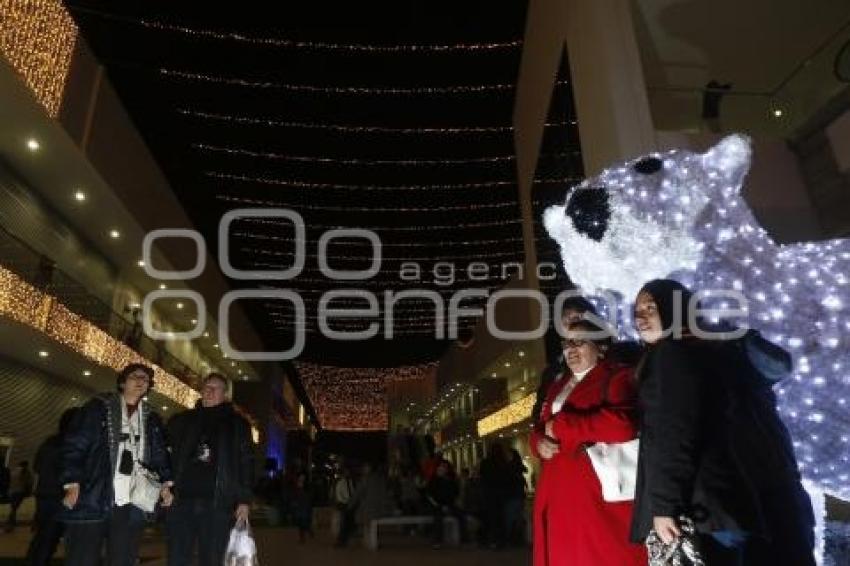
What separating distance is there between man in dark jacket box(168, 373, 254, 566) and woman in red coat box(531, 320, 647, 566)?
2.20 meters

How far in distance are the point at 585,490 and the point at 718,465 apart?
2.16ft

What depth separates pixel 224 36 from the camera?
8742 mm

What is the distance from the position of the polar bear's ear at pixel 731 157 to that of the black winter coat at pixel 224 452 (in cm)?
320

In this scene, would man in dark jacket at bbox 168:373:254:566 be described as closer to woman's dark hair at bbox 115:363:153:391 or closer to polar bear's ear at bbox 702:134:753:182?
woman's dark hair at bbox 115:363:153:391

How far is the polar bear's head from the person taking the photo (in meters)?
3.16

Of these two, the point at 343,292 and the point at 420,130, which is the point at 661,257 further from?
the point at 343,292

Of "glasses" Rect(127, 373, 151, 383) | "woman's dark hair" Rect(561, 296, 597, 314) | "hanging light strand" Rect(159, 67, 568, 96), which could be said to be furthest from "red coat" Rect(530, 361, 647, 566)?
"hanging light strand" Rect(159, 67, 568, 96)

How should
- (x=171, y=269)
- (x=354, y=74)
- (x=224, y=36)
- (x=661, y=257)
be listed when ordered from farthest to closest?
1. (x=171, y=269)
2. (x=354, y=74)
3. (x=224, y=36)
4. (x=661, y=257)

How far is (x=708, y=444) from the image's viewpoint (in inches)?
74.5

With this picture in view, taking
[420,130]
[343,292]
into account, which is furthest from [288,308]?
[420,130]

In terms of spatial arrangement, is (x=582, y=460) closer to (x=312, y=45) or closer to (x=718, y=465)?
(x=718, y=465)

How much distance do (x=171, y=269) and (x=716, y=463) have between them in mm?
16664

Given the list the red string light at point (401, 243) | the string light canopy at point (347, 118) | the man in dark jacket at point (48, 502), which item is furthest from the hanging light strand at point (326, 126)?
the man in dark jacket at point (48, 502)

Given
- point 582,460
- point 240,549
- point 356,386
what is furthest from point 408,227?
point 356,386
